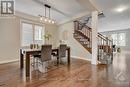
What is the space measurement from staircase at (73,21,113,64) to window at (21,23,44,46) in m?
2.20

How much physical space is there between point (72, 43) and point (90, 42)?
1.42m

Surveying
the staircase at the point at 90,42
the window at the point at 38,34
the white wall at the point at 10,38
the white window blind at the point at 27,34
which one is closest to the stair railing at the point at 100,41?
the staircase at the point at 90,42

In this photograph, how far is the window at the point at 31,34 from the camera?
6.73 metres

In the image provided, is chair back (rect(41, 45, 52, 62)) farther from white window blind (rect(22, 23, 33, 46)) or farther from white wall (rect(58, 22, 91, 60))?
white wall (rect(58, 22, 91, 60))

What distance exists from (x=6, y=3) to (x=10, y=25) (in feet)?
3.52

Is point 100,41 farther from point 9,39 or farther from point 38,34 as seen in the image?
point 9,39

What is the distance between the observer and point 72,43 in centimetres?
789

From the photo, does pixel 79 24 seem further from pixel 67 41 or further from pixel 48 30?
pixel 48 30

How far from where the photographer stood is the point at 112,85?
118 inches

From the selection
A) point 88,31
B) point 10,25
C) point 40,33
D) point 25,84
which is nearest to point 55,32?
point 40,33

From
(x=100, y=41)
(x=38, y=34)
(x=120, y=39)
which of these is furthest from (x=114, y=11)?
(x=120, y=39)

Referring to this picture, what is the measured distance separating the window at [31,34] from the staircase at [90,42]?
2196mm

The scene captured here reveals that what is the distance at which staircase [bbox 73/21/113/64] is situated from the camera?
20.5ft

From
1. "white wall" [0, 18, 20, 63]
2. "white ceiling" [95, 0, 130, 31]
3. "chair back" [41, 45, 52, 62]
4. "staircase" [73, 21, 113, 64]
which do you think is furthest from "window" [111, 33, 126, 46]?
"chair back" [41, 45, 52, 62]
